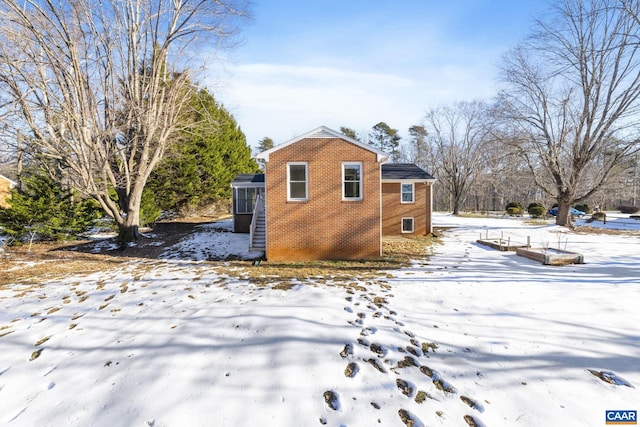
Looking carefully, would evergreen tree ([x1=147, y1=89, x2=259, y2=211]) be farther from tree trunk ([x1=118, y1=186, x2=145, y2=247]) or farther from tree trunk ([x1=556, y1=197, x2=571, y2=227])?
tree trunk ([x1=556, y1=197, x2=571, y2=227])

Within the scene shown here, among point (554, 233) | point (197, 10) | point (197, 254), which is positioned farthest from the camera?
point (554, 233)

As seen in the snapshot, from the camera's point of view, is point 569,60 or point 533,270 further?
point 569,60

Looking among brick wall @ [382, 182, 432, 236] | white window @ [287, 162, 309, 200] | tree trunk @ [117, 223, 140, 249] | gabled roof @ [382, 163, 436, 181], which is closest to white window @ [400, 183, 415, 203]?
brick wall @ [382, 182, 432, 236]

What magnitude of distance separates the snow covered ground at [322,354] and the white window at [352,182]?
13.4ft

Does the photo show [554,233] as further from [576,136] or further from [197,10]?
[197,10]

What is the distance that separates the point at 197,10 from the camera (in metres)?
13.2

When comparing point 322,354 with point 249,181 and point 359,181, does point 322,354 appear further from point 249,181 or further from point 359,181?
point 249,181

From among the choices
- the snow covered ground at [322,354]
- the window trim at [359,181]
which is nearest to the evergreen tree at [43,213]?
the snow covered ground at [322,354]

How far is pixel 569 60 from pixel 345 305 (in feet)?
76.9

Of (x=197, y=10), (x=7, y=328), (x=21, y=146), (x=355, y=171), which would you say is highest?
(x=197, y=10)

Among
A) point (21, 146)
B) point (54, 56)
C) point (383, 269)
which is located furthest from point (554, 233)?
point (21, 146)

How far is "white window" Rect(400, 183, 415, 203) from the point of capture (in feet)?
52.3

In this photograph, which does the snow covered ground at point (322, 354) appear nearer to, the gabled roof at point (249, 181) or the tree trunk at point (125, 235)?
the tree trunk at point (125, 235)

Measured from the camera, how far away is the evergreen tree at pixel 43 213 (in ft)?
42.1
